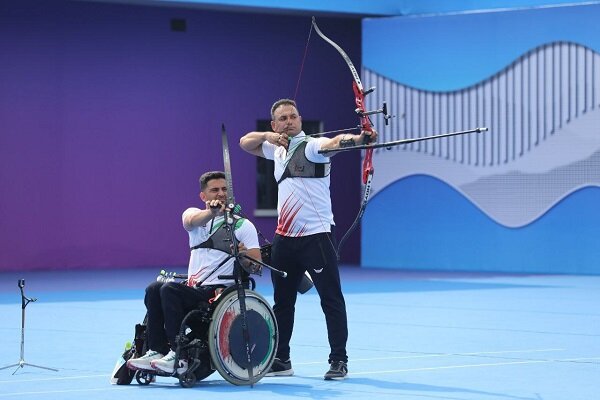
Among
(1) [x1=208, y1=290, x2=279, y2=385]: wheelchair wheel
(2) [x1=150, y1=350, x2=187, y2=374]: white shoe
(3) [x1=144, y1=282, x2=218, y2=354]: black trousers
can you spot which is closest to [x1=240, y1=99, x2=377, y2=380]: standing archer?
(1) [x1=208, y1=290, x2=279, y2=385]: wheelchair wheel

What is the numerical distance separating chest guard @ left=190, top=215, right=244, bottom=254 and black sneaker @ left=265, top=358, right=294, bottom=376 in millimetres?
880

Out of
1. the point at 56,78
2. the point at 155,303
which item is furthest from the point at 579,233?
the point at 155,303

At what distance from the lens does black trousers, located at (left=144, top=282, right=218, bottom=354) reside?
8656mm

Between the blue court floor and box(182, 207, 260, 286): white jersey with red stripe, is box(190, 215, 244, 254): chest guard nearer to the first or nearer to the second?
box(182, 207, 260, 286): white jersey with red stripe

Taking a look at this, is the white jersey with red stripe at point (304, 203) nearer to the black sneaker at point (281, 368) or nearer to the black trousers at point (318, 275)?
Answer: the black trousers at point (318, 275)

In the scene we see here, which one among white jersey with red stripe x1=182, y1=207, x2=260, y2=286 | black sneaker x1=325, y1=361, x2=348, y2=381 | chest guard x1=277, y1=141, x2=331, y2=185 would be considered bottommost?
black sneaker x1=325, y1=361, x2=348, y2=381

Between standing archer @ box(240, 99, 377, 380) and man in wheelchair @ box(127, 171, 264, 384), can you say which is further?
standing archer @ box(240, 99, 377, 380)

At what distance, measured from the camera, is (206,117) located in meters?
23.4

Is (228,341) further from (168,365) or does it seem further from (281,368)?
(281,368)

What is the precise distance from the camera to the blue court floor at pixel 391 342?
27.8 ft

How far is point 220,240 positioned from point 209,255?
12 cm

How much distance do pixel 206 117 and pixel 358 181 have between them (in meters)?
3.19

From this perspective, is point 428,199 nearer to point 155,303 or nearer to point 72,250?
point 72,250

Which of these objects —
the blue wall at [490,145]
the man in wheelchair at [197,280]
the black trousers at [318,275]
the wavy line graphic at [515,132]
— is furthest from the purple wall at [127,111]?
the man in wheelchair at [197,280]
